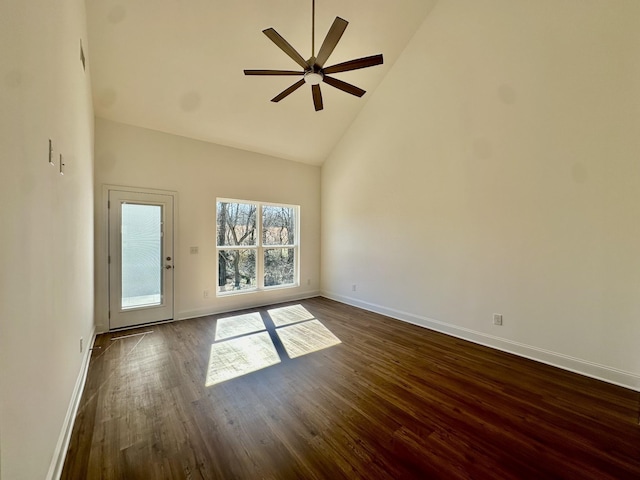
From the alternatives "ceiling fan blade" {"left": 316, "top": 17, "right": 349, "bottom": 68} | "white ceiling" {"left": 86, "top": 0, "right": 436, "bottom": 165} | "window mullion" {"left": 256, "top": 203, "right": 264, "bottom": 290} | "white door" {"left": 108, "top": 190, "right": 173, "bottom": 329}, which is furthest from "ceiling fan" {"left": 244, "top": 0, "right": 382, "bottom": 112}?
"window mullion" {"left": 256, "top": 203, "right": 264, "bottom": 290}

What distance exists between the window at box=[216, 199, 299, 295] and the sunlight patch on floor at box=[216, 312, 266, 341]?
2.22 ft

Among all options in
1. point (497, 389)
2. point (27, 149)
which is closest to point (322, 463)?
point (497, 389)

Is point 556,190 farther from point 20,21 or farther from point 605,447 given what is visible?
point 20,21

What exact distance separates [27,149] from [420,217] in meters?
4.18

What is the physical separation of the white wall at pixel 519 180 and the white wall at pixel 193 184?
210 centimetres

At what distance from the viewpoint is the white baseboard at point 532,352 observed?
8.48 feet

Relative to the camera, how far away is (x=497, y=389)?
2490mm

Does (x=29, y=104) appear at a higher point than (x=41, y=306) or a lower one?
higher

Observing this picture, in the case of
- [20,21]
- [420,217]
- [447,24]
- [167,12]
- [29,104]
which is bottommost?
[420,217]

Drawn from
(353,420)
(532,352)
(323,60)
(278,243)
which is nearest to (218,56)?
(323,60)

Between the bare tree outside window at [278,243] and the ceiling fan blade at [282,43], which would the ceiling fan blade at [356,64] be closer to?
the ceiling fan blade at [282,43]

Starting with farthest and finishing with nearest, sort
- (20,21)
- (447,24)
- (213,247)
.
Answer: (213,247), (447,24), (20,21)

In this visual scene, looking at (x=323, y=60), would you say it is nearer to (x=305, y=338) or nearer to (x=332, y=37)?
(x=332, y=37)

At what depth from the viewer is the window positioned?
5.02 metres
